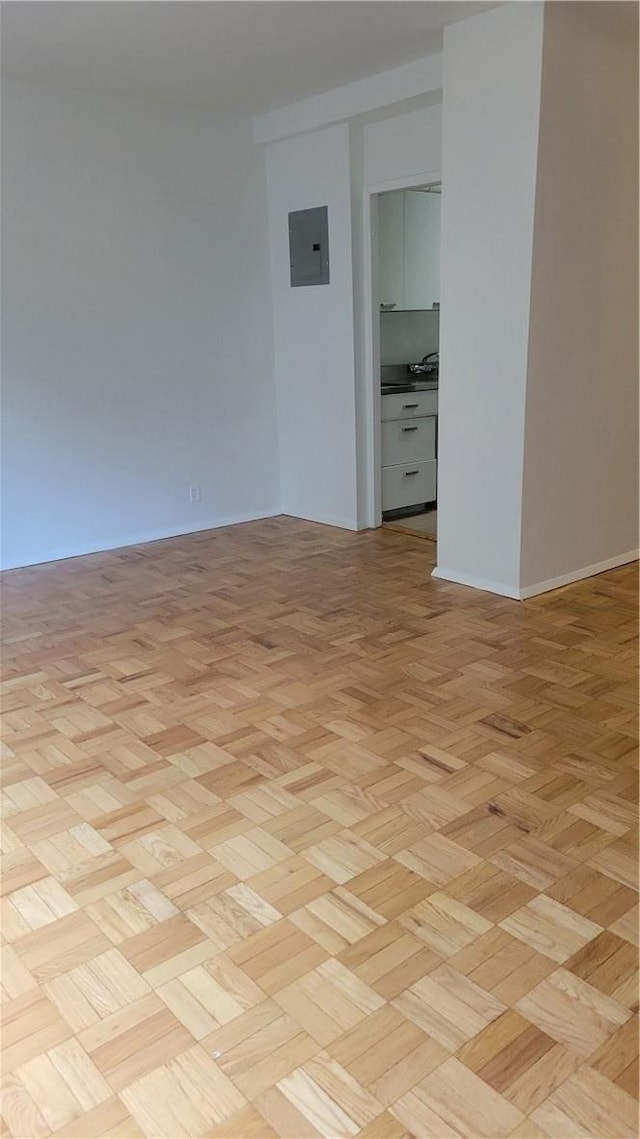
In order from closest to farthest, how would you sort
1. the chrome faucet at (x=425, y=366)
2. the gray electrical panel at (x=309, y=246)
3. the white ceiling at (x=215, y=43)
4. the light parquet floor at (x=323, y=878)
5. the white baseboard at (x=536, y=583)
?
the light parquet floor at (x=323, y=878), the white ceiling at (x=215, y=43), the white baseboard at (x=536, y=583), the gray electrical panel at (x=309, y=246), the chrome faucet at (x=425, y=366)

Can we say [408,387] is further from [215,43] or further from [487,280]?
[215,43]

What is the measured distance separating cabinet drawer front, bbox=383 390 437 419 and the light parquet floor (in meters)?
2.01

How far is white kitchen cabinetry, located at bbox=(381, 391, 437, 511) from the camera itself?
5.41m

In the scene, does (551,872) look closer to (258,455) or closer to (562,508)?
(562,508)

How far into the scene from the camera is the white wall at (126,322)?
4535 mm

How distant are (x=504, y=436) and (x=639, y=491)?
1.08 m

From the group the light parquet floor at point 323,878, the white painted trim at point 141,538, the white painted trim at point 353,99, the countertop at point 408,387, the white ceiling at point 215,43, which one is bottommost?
the light parquet floor at point 323,878

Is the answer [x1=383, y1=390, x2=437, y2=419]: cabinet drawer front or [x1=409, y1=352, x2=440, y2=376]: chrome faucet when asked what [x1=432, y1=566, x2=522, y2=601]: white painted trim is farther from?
[x1=409, y1=352, x2=440, y2=376]: chrome faucet

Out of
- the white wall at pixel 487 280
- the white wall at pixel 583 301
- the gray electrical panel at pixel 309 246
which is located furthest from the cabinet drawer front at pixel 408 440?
the white wall at pixel 583 301

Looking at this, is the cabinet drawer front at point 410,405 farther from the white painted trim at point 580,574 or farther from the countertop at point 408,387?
the white painted trim at point 580,574

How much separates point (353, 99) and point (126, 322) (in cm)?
175

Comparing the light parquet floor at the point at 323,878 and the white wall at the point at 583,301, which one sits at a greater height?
the white wall at the point at 583,301

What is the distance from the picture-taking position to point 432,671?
3.19 meters

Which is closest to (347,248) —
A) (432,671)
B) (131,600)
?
(131,600)
